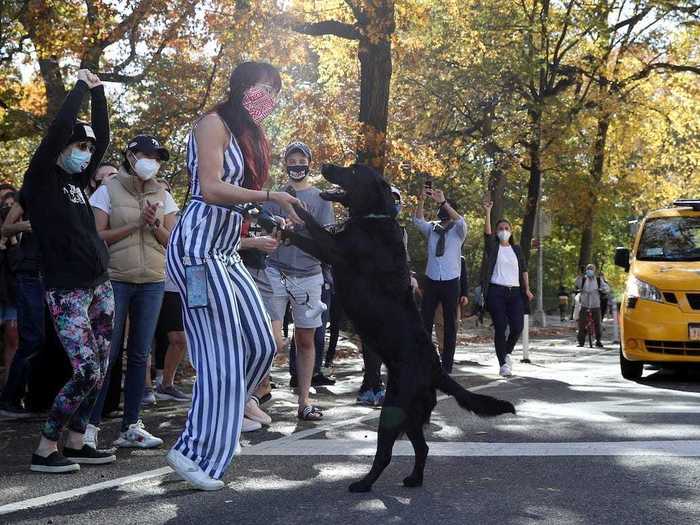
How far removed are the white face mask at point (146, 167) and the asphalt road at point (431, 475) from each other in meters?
1.77

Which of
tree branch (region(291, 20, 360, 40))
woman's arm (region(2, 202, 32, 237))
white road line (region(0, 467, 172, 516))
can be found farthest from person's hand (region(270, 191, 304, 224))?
tree branch (region(291, 20, 360, 40))

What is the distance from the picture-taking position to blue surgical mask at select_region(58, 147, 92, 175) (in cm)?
587

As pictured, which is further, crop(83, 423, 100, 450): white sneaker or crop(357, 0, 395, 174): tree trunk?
crop(357, 0, 395, 174): tree trunk

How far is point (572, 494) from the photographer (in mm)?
5004

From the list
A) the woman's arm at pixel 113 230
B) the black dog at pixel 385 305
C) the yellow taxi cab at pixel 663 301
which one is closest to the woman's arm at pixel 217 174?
the black dog at pixel 385 305

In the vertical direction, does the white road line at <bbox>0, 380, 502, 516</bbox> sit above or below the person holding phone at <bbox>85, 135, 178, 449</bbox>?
below

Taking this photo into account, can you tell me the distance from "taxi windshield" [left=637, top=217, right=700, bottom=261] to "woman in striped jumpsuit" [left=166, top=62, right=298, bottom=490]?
8025 mm

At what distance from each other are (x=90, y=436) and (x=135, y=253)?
50.3 inches

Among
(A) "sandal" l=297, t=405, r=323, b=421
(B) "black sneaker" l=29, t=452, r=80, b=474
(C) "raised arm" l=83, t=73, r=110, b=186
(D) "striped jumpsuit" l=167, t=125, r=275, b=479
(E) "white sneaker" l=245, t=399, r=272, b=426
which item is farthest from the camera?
(A) "sandal" l=297, t=405, r=323, b=421

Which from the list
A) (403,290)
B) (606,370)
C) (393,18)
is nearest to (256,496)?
(403,290)

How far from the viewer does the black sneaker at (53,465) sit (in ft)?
19.1

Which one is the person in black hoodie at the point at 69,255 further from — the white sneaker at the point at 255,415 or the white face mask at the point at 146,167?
the white sneaker at the point at 255,415

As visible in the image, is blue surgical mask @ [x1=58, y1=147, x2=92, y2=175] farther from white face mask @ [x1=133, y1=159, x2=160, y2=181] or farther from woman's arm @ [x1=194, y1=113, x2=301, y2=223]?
woman's arm @ [x1=194, y1=113, x2=301, y2=223]

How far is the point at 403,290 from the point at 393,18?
35.8ft
